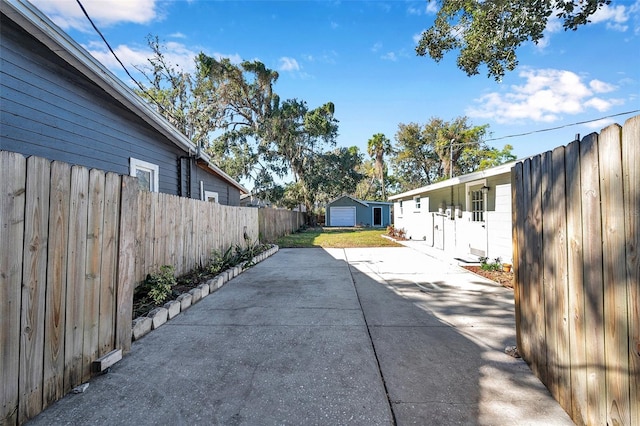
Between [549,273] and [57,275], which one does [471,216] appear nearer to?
[549,273]

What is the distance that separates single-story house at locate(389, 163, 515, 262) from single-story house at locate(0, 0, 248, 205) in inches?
303

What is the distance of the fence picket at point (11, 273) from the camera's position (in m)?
1.64

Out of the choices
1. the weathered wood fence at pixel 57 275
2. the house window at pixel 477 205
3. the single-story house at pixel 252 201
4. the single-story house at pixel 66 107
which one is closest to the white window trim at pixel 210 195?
the single-story house at pixel 66 107

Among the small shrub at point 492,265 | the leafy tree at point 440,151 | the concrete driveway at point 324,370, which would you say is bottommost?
the concrete driveway at point 324,370

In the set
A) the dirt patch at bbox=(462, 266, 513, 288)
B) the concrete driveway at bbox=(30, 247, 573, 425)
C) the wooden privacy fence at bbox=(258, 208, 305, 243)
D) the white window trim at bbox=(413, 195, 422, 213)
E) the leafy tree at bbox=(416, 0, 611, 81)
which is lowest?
the concrete driveway at bbox=(30, 247, 573, 425)

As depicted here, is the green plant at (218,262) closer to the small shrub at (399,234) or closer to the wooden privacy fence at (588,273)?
the wooden privacy fence at (588,273)

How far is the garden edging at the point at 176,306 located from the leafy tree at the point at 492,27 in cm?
818

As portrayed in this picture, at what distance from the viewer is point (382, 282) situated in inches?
220

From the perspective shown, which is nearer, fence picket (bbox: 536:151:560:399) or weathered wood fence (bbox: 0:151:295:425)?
weathered wood fence (bbox: 0:151:295:425)

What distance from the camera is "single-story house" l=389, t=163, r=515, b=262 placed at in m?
6.77

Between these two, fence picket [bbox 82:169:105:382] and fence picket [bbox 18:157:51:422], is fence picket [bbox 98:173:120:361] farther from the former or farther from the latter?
fence picket [bbox 18:157:51:422]

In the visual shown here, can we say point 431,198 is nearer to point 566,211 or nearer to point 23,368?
point 566,211

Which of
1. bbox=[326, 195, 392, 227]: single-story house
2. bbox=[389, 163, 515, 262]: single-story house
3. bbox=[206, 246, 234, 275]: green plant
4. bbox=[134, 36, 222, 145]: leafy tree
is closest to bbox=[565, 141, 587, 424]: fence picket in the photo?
bbox=[389, 163, 515, 262]: single-story house

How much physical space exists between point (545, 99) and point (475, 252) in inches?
459
